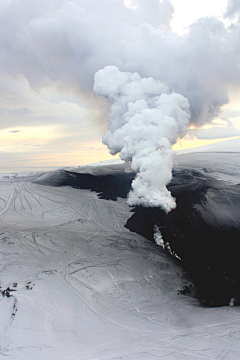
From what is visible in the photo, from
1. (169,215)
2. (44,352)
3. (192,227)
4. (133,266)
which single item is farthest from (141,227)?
(44,352)

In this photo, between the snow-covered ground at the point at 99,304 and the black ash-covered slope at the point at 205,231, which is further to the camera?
the black ash-covered slope at the point at 205,231

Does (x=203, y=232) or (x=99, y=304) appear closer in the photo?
(x=99, y=304)

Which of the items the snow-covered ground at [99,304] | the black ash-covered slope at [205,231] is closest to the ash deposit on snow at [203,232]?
the black ash-covered slope at [205,231]

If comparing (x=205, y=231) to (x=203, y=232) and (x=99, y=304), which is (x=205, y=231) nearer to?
(x=203, y=232)

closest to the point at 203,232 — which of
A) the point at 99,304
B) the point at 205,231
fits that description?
the point at 205,231

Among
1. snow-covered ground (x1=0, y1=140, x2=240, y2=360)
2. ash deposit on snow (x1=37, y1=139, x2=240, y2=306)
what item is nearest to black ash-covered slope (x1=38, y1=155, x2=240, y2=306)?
ash deposit on snow (x1=37, y1=139, x2=240, y2=306)

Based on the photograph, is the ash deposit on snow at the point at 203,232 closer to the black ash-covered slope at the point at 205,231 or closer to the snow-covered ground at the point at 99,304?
the black ash-covered slope at the point at 205,231

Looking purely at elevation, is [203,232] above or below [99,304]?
above
